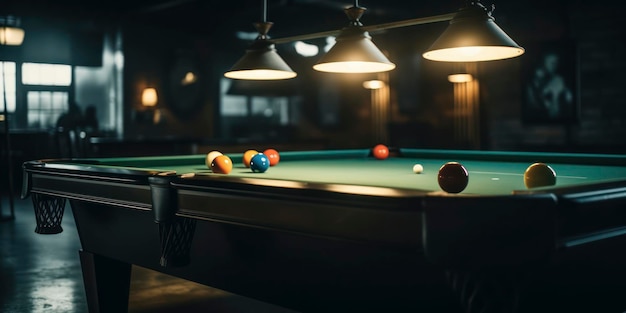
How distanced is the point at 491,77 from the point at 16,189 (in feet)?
24.5

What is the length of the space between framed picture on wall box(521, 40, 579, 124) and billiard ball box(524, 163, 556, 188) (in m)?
5.58

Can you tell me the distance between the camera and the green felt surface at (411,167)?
2531mm

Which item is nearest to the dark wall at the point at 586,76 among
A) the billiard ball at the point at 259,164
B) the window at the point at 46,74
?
the billiard ball at the point at 259,164

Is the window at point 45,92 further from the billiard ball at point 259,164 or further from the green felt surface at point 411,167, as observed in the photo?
the billiard ball at point 259,164

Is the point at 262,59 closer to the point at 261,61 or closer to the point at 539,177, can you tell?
the point at 261,61

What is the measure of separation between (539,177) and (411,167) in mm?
1254

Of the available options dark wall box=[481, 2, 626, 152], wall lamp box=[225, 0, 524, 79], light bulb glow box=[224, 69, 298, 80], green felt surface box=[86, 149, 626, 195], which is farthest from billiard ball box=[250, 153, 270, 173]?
dark wall box=[481, 2, 626, 152]

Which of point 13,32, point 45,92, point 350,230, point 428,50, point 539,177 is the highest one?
point 13,32

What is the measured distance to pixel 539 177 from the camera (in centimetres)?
214

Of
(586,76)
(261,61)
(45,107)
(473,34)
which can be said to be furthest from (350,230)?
(45,107)

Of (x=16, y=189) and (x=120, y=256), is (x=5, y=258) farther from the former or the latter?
(x=16, y=189)

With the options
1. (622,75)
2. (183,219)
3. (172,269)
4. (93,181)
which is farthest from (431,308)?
(622,75)

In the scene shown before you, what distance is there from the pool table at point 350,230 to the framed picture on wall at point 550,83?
4235mm

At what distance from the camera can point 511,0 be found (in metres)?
7.68
